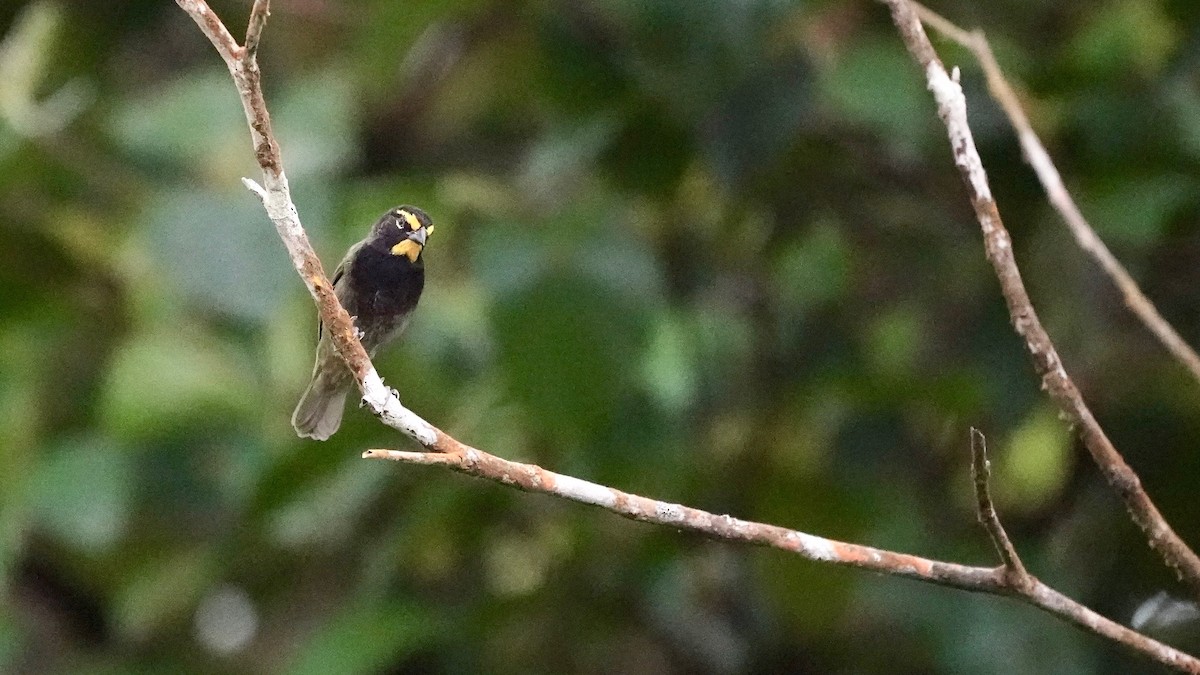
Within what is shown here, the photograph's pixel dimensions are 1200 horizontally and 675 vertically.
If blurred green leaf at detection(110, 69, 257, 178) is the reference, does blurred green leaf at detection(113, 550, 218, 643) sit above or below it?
below

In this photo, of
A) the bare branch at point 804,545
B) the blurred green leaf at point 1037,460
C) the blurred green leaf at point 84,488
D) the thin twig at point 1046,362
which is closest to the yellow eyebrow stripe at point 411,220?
the bare branch at point 804,545

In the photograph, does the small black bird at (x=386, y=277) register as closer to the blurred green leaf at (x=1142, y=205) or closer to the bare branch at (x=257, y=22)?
the bare branch at (x=257, y=22)

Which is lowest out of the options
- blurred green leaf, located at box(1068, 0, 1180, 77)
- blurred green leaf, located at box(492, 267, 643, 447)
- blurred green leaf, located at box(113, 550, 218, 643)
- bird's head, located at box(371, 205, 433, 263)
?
blurred green leaf, located at box(113, 550, 218, 643)

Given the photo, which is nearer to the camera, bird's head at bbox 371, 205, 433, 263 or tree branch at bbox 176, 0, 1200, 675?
tree branch at bbox 176, 0, 1200, 675

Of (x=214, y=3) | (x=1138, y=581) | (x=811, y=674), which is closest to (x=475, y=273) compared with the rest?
(x=214, y=3)

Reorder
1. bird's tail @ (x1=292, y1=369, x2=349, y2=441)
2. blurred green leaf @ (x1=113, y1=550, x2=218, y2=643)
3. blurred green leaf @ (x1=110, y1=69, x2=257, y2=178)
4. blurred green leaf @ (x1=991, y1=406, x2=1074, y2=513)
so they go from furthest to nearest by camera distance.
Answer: blurred green leaf @ (x1=113, y1=550, x2=218, y2=643) → blurred green leaf @ (x1=991, y1=406, x2=1074, y2=513) → blurred green leaf @ (x1=110, y1=69, x2=257, y2=178) → bird's tail @ (x1=292, y1=369, x2=349, y2=441)

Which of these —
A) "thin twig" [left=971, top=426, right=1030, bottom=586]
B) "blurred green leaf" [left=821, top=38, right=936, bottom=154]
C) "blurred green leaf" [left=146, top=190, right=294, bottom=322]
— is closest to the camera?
"thin twig" [left=971, top=426, right=1030, bottom=586]

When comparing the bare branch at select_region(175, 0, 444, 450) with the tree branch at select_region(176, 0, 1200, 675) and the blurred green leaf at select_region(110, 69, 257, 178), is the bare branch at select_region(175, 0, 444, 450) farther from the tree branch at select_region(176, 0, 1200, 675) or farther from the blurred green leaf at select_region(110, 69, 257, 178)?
the blurred green leaf at select_region(110, 69, 257, 178)

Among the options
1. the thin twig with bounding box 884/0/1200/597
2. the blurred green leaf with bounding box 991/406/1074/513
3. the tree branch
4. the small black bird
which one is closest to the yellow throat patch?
the small black bird

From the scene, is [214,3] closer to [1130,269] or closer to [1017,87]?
[1017,87]
